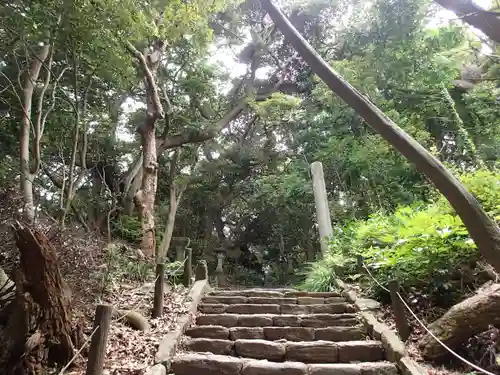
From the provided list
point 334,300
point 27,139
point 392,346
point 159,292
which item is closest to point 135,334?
point 159,292

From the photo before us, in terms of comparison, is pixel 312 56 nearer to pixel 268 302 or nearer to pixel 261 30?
pixel 268 302

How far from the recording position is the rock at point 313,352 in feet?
13.6

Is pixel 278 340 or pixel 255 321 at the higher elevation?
pixel 255 321

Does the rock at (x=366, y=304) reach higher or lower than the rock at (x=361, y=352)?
higher

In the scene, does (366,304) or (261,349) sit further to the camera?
(366,304)

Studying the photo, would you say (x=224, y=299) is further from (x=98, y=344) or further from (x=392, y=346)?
(x=98, y=344)

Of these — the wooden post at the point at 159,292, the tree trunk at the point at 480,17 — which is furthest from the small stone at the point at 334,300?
the tree trunk at the point at 480,17

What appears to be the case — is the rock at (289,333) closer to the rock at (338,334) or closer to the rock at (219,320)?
the rock at (338,334)

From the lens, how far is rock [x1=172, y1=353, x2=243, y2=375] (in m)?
3.82

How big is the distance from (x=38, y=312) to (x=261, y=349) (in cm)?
240

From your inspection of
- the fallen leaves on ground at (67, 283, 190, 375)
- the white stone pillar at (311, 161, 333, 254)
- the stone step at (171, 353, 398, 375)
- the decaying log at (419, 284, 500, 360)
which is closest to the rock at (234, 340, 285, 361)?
the stone step at (171, 353, 398, 375)

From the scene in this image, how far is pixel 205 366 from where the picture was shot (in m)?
3.86

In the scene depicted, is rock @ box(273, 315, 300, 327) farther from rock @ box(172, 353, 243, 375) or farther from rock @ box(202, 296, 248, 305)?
rock @ box(172, 353, 243, 375)

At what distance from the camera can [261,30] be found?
51.6 ft
